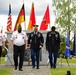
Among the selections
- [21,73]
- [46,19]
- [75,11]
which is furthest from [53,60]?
[75,11]

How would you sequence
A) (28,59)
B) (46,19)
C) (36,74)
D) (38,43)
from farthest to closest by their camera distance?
(46,19), (28,59), (38,43), (36,74)

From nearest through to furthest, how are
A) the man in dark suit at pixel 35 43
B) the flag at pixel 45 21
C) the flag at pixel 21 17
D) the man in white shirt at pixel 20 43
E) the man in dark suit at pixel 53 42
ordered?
the man in white shirt at pixel 20 43 → the man in dark suit at pixel 35 43 → the man in dark suit at pixel 53 42 → the flag at pixel 21 17 → the flag at pixel 45 21

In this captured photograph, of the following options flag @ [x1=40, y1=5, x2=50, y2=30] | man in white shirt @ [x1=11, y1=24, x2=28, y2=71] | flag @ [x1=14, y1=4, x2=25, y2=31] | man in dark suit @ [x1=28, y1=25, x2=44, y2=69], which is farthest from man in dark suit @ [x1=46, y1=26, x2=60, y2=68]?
flag @ [x1=40, y1=5, x2=50, y2=30]

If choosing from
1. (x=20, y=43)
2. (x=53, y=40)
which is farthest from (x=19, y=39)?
(x=53, y=40)

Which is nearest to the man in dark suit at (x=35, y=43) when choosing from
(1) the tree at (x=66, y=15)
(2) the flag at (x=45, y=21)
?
(2) the flag at (x=45, y=21)

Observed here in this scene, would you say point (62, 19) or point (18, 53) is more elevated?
point (62, 19)

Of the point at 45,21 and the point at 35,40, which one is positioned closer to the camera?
the point at 35,40

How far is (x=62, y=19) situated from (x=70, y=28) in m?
2.12

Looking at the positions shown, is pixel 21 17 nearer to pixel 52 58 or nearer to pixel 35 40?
pixel 52 58

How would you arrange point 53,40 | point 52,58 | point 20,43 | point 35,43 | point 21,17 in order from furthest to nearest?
1. point 21,17
2. point 52,58
3. point 53,40
4. point 35,43
5. point 20,43

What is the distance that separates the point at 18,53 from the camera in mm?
16109

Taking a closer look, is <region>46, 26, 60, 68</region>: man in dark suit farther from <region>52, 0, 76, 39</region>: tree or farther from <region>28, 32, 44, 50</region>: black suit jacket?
<region>52, 0, 76, 39</region>: tree

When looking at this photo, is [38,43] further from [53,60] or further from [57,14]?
[57,14]

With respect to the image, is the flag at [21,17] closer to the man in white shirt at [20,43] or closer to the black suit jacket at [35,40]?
the black suit jacket at [35,40]
